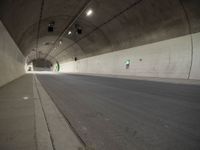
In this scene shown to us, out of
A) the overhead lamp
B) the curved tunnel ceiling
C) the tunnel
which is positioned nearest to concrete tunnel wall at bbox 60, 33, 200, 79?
the tunnel

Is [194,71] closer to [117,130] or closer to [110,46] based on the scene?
[117,130]

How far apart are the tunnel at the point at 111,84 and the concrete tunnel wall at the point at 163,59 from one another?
0.07 m

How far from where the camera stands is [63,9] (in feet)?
51.4

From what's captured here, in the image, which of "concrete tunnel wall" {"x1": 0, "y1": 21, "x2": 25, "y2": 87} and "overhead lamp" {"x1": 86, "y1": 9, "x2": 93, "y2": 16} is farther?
"overhead lamp" {"x1": 86, "y1": 9, "x2": 93, "y2": 16}

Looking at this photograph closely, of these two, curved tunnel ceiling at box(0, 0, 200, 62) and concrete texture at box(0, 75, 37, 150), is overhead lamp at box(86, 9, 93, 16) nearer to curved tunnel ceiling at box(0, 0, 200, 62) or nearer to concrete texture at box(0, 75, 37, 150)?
curved tunnel ceiling at box(0, 0, 200, 62)

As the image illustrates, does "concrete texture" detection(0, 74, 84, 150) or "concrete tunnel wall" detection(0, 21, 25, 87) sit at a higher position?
"concrete tunnel wall" detection(0, 21, 25, 87)

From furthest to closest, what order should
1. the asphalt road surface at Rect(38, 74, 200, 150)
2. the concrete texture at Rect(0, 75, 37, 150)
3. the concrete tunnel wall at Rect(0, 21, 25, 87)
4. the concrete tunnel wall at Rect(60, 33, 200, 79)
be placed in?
the concrete tunnel wall at Rect(60, 33, 200, 79)
the concrete tunnel wall at Rect(0, 21, 25, 87)
the asphalt road surface at Rect(38, 74, 200, 150)
the concrete texture at Rect(0, 75, 37, 150)

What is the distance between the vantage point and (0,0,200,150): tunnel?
9.70 ft

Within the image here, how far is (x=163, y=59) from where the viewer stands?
14273 mm

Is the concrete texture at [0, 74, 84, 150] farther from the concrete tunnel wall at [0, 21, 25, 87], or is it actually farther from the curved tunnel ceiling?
the concrete tunnel wall at [0, 21, 25, 87]

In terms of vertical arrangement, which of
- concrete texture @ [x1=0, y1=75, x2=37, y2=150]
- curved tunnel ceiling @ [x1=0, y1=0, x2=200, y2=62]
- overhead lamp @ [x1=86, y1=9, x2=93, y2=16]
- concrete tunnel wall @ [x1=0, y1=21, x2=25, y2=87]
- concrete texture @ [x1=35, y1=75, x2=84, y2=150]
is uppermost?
overhead lamp @ [x1=86, y1=9, x2=93, y2=16]

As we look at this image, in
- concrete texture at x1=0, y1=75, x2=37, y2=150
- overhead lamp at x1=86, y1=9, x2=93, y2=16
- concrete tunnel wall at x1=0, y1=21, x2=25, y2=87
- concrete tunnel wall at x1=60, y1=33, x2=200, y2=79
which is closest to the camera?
concrete texture at x1=0, y1=75, x2=37, y2=150

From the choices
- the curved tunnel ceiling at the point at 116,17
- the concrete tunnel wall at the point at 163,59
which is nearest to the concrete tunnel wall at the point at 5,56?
the curved tunnel ceiling at the point at 116,17

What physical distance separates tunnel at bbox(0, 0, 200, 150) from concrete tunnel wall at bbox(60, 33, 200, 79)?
0.07 metres
